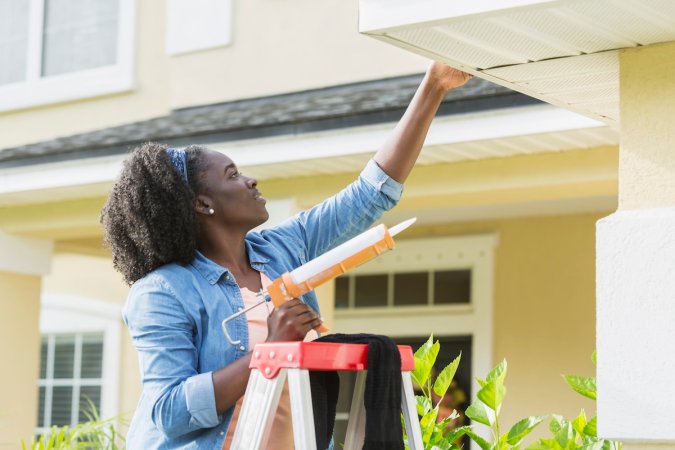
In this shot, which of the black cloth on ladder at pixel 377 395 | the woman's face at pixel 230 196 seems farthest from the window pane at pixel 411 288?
the black cloth on ladder at pixel 377 395

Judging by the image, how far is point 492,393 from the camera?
12.4 feet

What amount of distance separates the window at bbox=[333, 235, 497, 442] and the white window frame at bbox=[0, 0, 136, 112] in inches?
97.7

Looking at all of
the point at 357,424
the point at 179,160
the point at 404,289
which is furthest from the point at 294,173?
the point at 357,424

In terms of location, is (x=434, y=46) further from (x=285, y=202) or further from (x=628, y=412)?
(x=285, y=202)

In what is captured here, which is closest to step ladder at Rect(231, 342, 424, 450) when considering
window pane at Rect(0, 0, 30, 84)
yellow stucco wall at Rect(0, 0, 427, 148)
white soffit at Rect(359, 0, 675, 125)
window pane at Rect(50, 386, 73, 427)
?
white soffit at Rect(359, 0, 675, 125)

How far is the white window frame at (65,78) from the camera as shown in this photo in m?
9.60

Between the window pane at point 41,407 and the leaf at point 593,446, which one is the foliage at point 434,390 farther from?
the window pane at point 41,407

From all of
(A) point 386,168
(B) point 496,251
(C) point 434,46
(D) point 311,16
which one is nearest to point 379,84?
(D) point 311,16

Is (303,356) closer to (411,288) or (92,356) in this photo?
(411,288)

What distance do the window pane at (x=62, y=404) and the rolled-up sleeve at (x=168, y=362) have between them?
8604 mm

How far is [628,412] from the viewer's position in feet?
8.92

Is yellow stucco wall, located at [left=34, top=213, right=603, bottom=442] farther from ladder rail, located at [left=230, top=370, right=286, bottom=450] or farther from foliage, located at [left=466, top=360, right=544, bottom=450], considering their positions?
ladder rail, located at [left=230, top=370, right=286, bottom=450]

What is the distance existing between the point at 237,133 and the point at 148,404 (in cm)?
399

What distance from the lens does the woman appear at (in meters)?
2.74
